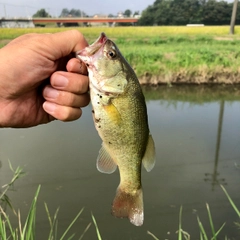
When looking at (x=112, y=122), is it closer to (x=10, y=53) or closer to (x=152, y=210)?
(x=10, y=53)

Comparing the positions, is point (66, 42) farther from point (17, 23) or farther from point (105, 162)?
point (17, 23)

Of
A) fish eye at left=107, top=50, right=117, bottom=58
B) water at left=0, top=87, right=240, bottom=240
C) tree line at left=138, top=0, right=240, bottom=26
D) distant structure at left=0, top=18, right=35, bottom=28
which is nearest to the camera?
fish eye at left=107, top=50, right=117, bottom=58

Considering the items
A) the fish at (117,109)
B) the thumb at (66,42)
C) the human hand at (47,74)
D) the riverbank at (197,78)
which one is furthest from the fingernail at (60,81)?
the riverbank at (197,78)

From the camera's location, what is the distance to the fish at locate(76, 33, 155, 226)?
1.45 meters

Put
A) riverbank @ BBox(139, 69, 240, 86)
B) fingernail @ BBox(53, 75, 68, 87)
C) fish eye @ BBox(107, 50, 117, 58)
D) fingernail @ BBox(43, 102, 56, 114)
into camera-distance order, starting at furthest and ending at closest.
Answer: riverbank @ BBox(139, 69, 240, 86) → fingernail @ BBox(43, 102, 56, 114) → fingernail @ BBox(53, 75, 68, 87) → fish eye @ BBox(107, 50, 117, 58)

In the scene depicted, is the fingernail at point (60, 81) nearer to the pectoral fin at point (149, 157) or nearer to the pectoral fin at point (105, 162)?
the pectoral fin at point (105, 162)

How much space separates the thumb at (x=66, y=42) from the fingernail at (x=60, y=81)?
0.12 metres

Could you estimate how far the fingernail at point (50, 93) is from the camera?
179 cm

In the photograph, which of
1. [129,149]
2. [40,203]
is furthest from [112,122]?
[40,203]


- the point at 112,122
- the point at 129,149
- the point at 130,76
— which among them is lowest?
the point at 129,149

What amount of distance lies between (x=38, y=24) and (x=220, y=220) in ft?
162

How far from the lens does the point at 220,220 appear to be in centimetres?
398

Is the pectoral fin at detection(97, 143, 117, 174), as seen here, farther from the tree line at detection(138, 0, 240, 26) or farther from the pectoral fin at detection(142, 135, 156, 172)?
the tree line at detection(138, 0, 240, 26)

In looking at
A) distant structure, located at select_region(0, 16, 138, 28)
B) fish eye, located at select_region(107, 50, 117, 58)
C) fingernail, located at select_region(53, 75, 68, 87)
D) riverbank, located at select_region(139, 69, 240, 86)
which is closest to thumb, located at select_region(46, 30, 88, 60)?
fingernail, located at select_region(53, 75, 68, 87)
